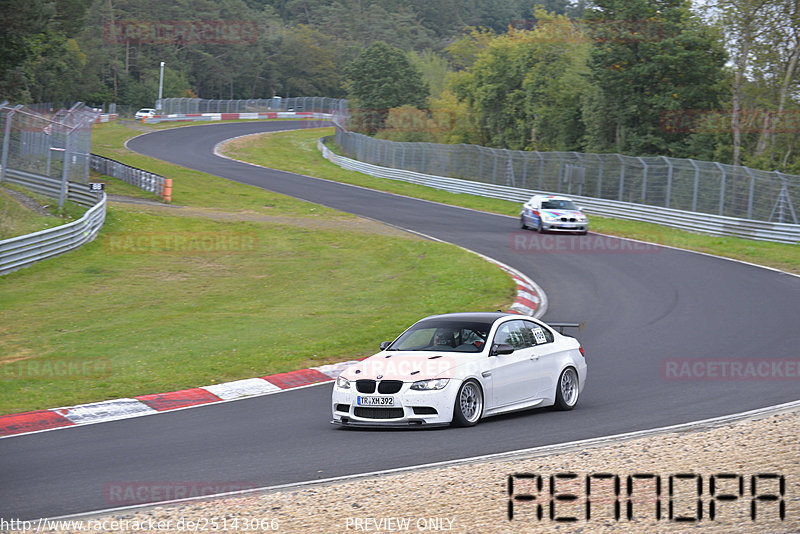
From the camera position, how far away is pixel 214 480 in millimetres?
8469

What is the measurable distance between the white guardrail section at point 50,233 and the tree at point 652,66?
92.5 ft

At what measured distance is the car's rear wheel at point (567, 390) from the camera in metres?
12.0

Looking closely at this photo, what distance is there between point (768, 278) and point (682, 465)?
17.2 m

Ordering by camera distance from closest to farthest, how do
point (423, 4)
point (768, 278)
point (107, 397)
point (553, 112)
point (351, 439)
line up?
point (351, 439) → point (107, 397) → point (768, 278) → point (553, 112) → point (423, 4)

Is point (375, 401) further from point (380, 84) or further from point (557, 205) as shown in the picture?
point (380, 84)

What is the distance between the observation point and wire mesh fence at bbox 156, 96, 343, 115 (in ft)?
330

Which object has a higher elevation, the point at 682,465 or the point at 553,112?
the point at 553,112

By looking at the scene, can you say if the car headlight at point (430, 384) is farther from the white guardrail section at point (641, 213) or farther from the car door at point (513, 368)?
the white guardrail section at point (641, 213)

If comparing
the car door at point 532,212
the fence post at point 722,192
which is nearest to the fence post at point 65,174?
the car door at point 532,212

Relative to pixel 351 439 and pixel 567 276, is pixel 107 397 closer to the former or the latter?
pixel 351 439

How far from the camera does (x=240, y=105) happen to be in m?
109

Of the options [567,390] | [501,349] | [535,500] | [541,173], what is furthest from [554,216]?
[535,500]

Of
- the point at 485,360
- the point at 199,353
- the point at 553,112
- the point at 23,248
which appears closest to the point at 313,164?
the point at 553,112

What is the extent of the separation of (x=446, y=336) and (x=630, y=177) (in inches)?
1147
